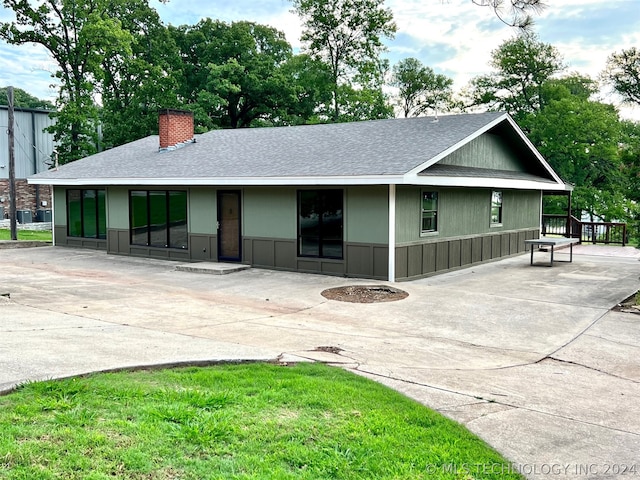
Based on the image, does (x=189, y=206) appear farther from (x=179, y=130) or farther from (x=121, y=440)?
(x=121, y=440)

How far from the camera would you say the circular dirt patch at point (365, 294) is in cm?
1122

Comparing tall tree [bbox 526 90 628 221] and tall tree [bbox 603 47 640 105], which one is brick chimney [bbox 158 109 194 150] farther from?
tall tree [bbox 526 90 628 221]

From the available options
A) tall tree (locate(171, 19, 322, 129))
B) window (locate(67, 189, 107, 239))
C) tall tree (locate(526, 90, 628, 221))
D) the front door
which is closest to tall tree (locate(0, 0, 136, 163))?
tall tree (locate(171, 19, 322, 129))

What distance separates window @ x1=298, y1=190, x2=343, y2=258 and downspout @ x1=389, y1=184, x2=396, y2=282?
143 cm

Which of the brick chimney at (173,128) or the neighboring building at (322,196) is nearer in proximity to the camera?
the neighboring building at (322,196)

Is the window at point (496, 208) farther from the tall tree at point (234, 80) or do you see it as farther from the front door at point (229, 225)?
the tall tree at point (234, 80)

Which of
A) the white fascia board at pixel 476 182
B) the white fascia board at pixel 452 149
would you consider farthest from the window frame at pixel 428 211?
the white fascia board at pixel 452 149

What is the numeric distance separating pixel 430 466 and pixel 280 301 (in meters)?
7.34

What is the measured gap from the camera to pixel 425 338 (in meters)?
8.24

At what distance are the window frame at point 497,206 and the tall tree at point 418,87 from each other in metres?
27.8

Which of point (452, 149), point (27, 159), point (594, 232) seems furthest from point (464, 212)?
point (27, 159)

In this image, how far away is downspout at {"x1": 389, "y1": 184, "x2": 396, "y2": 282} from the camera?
509 inches

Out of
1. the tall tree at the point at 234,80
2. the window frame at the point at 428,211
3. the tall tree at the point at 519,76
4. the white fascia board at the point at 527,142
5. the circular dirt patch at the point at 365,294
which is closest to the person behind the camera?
the circular dirt patch at the point at 365,294

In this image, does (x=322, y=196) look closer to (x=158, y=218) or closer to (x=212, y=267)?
(x=212, y=267)
